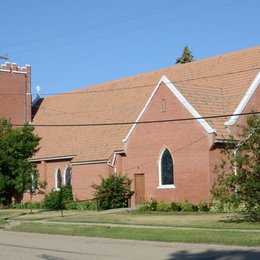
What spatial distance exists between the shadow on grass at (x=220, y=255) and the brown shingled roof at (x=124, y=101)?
15.3 m

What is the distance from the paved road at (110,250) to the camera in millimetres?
13852

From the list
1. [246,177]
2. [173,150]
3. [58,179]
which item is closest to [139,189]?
[173,150]

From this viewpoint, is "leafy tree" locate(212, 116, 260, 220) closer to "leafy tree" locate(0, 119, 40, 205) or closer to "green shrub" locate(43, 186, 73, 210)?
"green shrub" locate(43, 186, 73, 210)

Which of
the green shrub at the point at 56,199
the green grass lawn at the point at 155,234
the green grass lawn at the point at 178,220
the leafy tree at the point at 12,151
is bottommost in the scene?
the green grass lawn at the point at 155,234

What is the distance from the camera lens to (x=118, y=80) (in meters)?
44.3

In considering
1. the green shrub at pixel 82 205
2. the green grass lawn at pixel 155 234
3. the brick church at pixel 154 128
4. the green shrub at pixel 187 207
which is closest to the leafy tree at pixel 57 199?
the green shrub at pixel 82 205

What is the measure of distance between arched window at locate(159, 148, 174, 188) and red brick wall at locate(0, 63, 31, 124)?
1923cm

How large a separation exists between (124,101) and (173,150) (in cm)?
1037

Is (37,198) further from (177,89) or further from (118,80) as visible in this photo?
(177,89)

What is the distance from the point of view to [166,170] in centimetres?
3159

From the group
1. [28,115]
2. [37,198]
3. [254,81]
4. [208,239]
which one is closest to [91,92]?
[28,115]

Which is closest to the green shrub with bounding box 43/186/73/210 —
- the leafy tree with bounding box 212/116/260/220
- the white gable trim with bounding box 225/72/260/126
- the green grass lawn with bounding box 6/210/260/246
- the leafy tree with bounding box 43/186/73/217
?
the leafy tree with bounding box 43/186/73/217

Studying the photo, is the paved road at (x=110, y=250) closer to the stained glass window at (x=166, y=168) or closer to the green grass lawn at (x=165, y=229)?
the green grass lawn at (x=165, y=229)

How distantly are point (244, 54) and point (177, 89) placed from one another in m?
6.89
